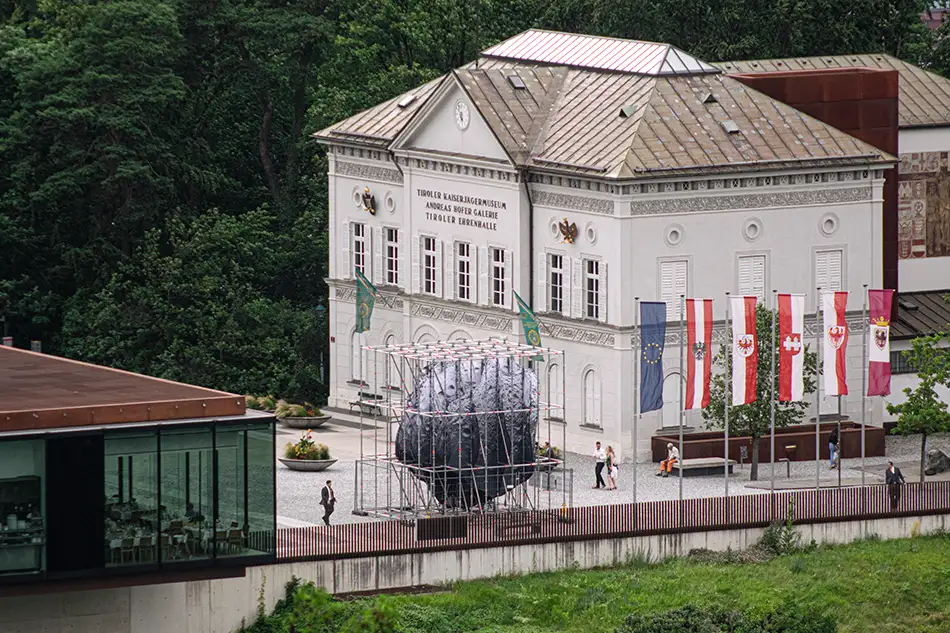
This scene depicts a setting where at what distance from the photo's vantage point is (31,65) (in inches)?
4355

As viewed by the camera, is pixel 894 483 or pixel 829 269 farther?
pixel 829 269

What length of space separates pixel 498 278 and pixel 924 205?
14.1 meters

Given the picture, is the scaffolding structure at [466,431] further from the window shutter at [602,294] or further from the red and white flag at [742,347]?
the window shutter at [602,294]

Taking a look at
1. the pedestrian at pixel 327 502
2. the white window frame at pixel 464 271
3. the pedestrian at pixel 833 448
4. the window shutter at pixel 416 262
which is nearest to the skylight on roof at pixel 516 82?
the white window frame at pixel 464 271

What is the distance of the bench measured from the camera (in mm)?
87375

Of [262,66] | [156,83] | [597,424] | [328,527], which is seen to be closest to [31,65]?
[156,83]

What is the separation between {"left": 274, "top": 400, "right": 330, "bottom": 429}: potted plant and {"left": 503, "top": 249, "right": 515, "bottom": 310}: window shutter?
6874 mm

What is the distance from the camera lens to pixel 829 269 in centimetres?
9381

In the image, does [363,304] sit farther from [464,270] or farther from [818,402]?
[818,402]

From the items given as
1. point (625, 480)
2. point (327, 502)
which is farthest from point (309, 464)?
point (625, 480)

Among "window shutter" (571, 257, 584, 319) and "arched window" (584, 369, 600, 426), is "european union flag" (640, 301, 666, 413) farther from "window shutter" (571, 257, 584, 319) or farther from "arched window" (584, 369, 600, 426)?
"window shutter" (571, 257, 584, 319)

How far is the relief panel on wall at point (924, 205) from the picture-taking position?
99000mm

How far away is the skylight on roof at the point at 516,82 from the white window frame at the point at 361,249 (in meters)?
7.53

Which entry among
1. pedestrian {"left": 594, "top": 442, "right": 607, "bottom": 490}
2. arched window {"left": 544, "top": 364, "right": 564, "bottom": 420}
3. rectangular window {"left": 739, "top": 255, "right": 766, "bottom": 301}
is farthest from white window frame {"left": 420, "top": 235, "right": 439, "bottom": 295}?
pedestrian {"left": 594, "top": 442, "right": 607, "bottom": 490}
